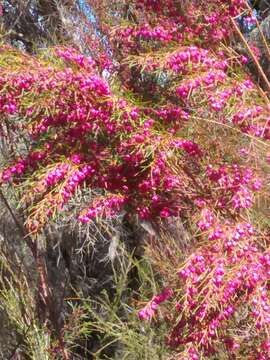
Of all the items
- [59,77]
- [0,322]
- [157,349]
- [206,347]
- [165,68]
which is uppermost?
[59,77]

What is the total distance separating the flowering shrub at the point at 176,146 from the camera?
110 inches

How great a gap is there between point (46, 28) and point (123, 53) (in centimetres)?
189

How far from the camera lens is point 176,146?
2959mm

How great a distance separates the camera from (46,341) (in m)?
4.20

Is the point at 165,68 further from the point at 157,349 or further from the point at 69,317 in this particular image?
the point at 69,317

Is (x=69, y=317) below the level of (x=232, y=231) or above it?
below

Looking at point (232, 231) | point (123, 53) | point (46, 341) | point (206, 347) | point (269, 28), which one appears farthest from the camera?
point (269, 28)

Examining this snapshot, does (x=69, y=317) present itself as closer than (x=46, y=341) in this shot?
No

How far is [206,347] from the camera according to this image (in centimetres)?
301

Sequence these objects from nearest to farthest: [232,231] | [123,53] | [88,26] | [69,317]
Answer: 1. [232,231]
2. [123,53]
3. [88,26]
4. [69,317]

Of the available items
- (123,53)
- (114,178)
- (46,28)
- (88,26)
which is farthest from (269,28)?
(114,178)

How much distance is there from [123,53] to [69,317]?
6.91 feet

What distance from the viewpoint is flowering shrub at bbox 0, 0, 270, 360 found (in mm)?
2805

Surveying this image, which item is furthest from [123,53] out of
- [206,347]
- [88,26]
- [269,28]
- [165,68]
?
[269,28]
